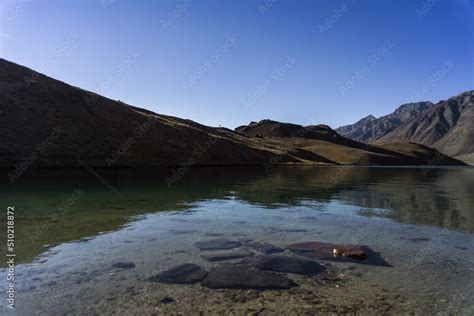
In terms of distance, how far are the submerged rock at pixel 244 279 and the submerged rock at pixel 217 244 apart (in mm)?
3900

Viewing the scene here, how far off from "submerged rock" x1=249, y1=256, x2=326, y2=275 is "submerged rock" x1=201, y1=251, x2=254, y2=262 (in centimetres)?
88

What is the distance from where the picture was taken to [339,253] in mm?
18500

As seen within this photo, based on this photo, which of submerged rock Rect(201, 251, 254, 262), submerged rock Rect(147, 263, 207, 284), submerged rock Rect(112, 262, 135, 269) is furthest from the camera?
submerged rock Rect(201, 251, 254, 262)

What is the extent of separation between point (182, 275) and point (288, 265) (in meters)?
4.56

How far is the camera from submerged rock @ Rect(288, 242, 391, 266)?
1792 centimetres

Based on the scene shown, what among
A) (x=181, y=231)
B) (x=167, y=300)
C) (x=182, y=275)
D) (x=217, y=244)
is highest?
(x=181, y=231)

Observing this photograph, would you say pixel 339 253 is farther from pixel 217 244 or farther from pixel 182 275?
pixel 182 275

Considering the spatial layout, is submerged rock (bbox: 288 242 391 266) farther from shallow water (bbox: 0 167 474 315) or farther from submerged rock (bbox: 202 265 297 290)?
submerged rock (bbox: 202 265 297 290)

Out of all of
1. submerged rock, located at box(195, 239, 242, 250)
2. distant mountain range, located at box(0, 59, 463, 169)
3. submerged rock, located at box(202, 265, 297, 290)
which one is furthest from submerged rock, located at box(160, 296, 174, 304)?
distant mountain range, located at box(0, 59, 463, 169)

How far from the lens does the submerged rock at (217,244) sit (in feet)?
65.1

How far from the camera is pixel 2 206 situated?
3136 cm

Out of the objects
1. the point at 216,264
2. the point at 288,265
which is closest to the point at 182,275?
the point at 216,264

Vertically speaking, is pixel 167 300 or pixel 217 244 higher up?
pixel 217 244

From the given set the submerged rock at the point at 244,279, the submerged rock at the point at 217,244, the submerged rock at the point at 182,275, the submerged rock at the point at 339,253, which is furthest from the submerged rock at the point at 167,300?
the submerged rock at the point at 339,253
